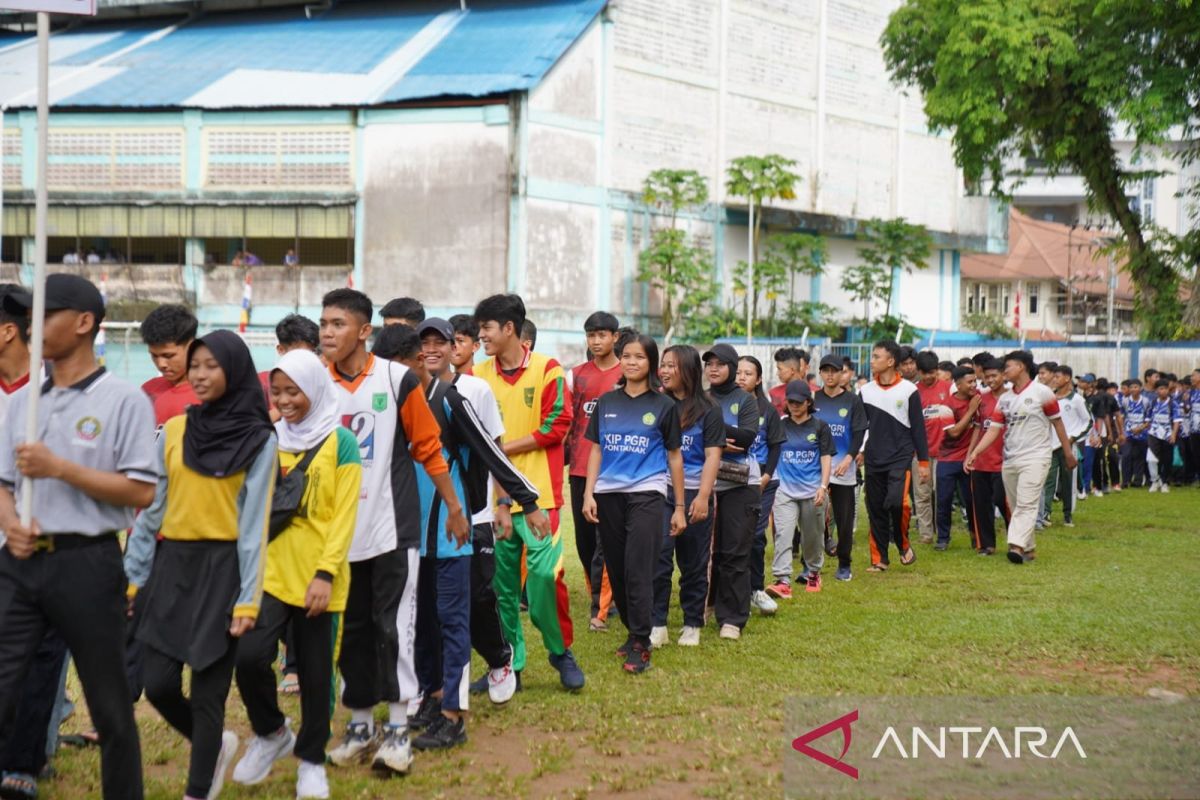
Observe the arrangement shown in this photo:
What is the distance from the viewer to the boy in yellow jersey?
783cm

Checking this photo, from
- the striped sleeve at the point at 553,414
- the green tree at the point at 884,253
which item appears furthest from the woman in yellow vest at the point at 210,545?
the green tree at the point at 884,253

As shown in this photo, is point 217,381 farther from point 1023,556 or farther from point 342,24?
point 342,24

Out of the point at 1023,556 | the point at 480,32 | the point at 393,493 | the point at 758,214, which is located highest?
the point at 480,32

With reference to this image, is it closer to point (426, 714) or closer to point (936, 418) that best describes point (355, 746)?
point (426, 714)

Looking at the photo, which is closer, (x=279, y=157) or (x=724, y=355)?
(x=724, y=355)

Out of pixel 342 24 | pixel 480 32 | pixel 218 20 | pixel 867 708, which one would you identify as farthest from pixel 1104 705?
pixel 218 20

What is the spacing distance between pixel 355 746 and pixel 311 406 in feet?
5.62

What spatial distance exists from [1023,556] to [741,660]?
616 cm

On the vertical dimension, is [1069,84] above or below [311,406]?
above

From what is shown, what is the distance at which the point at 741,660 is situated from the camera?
8.90 metres

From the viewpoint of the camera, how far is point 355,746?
635 cm

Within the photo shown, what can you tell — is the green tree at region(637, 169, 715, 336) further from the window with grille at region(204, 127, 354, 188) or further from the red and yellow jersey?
the red and yellow jersey

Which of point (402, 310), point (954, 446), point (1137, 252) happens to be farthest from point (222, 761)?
point (1137, 252)

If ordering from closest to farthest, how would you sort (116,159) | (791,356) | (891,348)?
(791,356) < (891,348) < (116,159)
